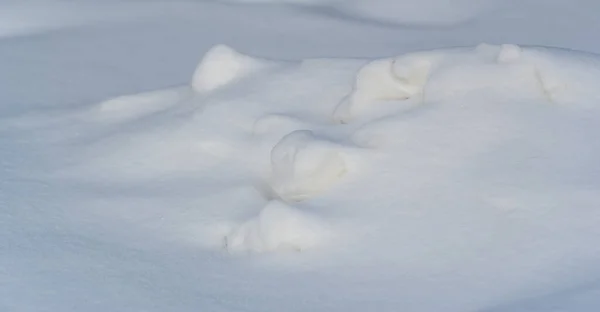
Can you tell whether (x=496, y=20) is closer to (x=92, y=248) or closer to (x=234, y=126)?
(x=234, y=126)

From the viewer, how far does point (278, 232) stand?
8.82 ft

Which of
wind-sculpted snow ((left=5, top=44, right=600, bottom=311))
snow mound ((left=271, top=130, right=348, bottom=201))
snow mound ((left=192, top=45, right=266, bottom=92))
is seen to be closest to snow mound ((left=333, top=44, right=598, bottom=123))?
wind-sculpted snow ((left=5, top=44, right=600, bottom=311))

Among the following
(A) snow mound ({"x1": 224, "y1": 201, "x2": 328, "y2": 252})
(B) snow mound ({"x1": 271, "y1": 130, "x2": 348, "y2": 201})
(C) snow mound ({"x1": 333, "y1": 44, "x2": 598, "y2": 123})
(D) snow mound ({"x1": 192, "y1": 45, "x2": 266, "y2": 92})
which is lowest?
(A) snow mound ({"x1": 224, "y1": 201, "x2": 328, "y2": 252})

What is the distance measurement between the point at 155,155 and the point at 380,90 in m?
0.77

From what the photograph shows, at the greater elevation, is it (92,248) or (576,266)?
(576,266)

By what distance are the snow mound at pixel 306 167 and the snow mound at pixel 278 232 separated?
215 mm

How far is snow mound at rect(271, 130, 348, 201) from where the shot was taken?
2.99m

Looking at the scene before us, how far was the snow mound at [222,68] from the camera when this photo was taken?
3918 mm

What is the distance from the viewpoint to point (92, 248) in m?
2.84

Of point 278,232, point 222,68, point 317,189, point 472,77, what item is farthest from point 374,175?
point 222,68

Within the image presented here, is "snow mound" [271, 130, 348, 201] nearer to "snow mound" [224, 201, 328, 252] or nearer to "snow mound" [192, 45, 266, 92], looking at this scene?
"snow mound" [224, 201, 328, 252]

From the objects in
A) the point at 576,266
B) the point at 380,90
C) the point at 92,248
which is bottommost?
the point at 92,248

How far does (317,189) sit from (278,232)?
317 mm

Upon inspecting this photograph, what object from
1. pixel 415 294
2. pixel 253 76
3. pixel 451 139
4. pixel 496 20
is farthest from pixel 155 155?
pixel 496 20
